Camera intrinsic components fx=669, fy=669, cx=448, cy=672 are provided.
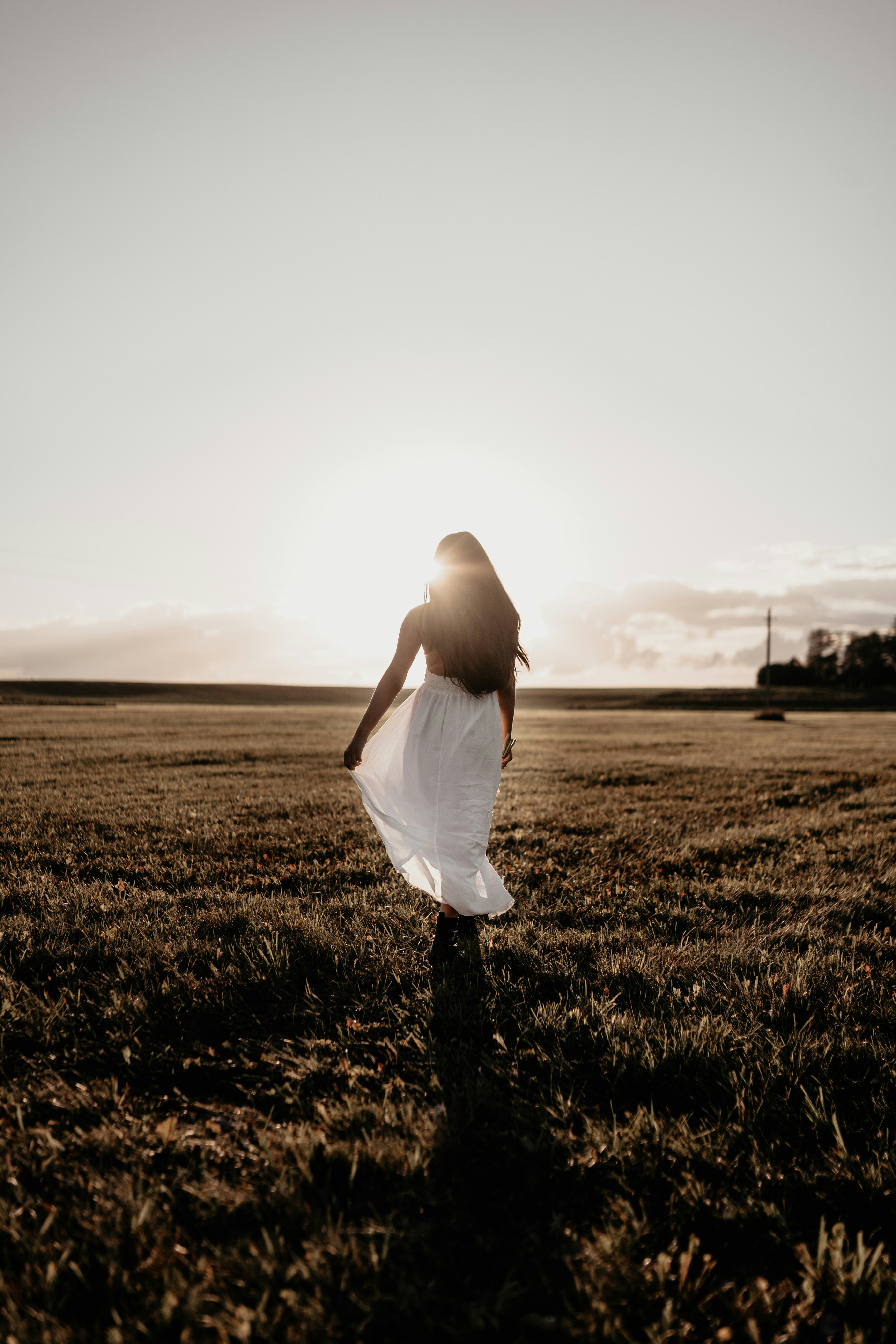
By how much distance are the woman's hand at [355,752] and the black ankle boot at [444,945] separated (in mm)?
1170

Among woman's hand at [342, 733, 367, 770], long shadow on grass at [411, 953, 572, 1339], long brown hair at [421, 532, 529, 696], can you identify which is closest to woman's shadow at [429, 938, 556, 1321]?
long shadow on grass at [411, 953, 572, 1339]

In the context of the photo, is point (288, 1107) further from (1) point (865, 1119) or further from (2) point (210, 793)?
(2) point (210, 793)

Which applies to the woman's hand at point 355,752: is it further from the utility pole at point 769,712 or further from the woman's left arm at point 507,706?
the utility pole at point 769,712

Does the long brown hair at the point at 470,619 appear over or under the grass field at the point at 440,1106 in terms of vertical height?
over

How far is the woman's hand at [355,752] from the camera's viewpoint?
4598 millimetres

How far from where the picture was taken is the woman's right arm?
4453 millimetres

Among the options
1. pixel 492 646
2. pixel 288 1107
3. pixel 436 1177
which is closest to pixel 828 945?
pixel 492 646

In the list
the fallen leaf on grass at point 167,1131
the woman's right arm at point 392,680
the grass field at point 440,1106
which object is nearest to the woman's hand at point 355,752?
the woman's right arm at point 392,680

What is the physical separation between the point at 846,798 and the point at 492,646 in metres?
9.01

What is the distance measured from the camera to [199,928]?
4.55 m

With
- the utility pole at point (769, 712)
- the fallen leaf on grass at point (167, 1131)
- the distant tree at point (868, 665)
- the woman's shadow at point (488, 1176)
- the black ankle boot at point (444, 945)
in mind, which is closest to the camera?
the woman's shadow at point (488, 1176)

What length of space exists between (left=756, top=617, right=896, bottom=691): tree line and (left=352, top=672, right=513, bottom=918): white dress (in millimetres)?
101046

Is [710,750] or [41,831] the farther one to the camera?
[710,750]

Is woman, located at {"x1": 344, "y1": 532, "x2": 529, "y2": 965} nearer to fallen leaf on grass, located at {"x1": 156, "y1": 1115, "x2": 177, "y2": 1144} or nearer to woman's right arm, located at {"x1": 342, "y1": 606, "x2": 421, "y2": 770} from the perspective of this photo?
woman's right arm, located at {"x1": 342, "y1": 606, "x2": 421, "y2": 770}
